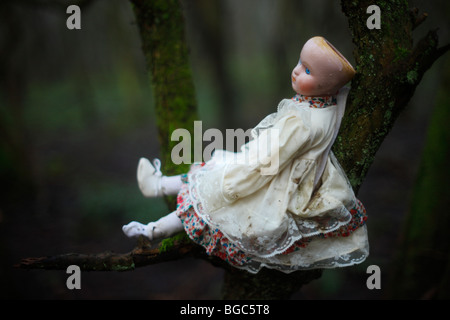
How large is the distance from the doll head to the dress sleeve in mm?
150

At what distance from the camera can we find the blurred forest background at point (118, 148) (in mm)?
4184

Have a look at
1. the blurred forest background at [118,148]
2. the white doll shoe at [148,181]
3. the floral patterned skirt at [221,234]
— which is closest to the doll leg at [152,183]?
the white doll shoe at [148,181]

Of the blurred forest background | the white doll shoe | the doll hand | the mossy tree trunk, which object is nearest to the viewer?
the mossy tree trunk

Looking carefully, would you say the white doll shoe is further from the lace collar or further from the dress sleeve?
the lace collar

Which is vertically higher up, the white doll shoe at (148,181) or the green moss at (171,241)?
the white doll shoe at (148,181)

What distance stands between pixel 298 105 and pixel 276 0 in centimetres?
623

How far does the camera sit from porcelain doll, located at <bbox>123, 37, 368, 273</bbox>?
1.77m

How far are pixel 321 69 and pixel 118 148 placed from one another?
25.0 ft

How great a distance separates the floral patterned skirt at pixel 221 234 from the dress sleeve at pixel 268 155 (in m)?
0.24

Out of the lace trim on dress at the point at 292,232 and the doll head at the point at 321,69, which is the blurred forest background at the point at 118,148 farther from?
the lace trim on dress at the point at 292,232

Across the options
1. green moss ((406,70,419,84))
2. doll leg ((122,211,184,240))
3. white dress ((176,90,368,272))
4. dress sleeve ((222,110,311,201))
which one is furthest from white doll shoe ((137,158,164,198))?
green moss ((406,70,419,84))

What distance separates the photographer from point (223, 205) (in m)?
1.90

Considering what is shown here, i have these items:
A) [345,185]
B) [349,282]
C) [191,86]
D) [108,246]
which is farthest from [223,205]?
[108,246]

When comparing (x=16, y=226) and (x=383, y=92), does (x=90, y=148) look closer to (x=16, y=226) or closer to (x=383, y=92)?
(x=16, y=226)
